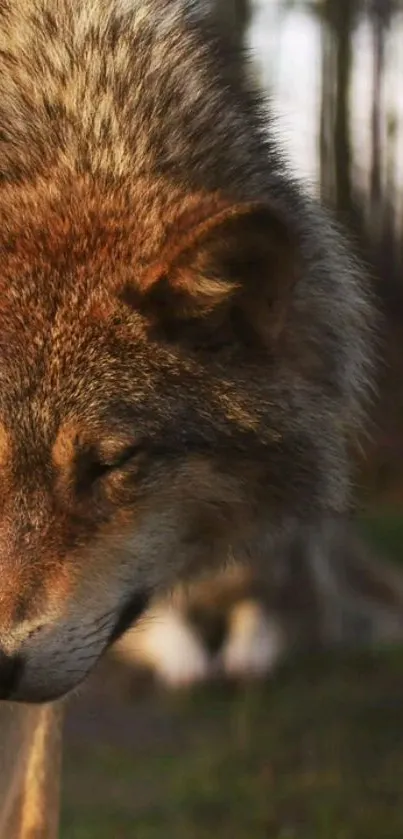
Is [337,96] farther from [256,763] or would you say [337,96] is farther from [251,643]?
[256,763]

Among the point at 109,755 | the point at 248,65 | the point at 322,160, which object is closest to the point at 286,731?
the point at 109,755

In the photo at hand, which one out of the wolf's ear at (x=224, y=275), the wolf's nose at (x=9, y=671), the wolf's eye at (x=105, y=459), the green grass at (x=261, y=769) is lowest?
the green grass at (x=261, y=769)

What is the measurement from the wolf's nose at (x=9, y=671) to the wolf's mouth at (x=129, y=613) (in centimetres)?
31

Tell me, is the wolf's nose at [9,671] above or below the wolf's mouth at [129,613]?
above

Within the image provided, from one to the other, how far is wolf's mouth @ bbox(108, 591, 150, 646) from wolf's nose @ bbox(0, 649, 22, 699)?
0.31 meters

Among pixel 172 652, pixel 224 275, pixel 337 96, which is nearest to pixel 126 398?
pixel 224 275

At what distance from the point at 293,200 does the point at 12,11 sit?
82cm

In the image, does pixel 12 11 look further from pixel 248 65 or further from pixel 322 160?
pixel 322 160

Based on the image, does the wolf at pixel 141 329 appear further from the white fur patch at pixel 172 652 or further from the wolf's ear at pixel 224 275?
the white fur patch at pixel 172 652

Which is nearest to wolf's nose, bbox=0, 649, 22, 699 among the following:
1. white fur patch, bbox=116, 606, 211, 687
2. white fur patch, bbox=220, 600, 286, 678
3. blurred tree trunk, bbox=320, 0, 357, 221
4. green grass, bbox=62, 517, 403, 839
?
green grass, bbox=62, 517, 403, 839

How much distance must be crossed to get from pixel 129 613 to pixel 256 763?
3686 mm

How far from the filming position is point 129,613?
2.70m

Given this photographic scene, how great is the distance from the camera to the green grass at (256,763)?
17.7ft

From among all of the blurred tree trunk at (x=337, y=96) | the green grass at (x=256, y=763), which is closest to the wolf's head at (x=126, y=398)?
the green grass at (x=256, y=763)
